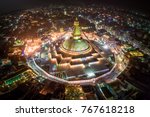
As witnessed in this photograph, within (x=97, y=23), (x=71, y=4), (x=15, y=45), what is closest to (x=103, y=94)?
(x=15, y=45)

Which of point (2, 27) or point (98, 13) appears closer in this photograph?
point (2, 27)

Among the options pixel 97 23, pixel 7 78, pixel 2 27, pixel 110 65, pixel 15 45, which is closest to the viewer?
pixel 7 78

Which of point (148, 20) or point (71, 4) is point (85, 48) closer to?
point (148, 20)

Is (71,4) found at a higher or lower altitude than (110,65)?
higher

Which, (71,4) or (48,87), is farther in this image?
(71,4)

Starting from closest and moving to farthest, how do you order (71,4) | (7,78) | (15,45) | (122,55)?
(7,78) → (122,55) → (15,45) → (71,4)

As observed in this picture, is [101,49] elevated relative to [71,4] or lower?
lower

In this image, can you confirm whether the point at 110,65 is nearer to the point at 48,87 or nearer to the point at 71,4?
the point at 48,87

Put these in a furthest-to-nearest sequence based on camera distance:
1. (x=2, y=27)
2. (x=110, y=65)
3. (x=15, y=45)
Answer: (x=2, y=27)
(x=15, y=45)
(x=110, y=65)

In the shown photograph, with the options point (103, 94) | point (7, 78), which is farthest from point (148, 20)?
point (7, 78)
